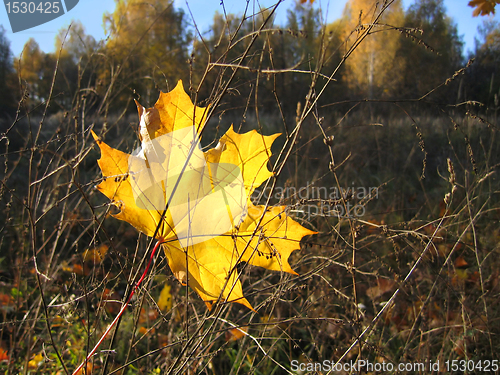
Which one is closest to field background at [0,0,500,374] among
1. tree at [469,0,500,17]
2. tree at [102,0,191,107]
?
tree at [102,0,191,107]

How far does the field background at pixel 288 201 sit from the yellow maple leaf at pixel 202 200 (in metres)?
0.05

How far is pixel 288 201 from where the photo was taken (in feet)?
3.20

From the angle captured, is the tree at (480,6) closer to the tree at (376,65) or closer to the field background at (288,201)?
the field background at (288,201)

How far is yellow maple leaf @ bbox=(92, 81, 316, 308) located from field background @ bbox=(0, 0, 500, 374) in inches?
1.8

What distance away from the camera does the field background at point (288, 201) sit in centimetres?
68

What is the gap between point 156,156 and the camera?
23.3 inches

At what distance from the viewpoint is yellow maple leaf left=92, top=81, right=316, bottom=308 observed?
599 mm

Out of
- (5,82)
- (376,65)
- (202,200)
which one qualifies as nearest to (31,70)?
(5,82)

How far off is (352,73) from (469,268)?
673cm

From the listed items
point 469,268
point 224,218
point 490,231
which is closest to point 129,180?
point 224,218

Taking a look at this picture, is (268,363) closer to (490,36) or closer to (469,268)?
(469,268)

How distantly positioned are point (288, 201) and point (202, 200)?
391mm

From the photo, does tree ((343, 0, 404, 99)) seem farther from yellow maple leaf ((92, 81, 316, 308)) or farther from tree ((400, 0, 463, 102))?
yellow maple leaf ((92, 81, 316, 308))

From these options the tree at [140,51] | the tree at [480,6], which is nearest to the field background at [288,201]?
the tree at [140,51]
